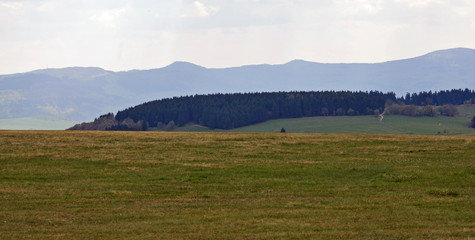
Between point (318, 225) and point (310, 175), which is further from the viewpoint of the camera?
point (310, 175)

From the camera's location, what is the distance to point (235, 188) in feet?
86.4

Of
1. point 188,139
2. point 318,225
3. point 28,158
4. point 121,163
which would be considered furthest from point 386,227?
point 188,139

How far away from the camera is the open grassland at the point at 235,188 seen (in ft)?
59.5

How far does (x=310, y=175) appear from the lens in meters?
29.8

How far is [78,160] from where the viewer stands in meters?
34.8

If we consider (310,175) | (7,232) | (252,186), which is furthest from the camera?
(310,175)

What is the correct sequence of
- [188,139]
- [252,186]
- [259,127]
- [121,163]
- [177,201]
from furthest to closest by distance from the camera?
[259,127] < [188,139] < [121,163] < [252,186] < [177,201]

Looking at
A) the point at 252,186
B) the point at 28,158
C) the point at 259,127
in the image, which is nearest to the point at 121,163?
the point at 28,158

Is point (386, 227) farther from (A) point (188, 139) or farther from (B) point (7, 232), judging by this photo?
(A) point (188, 139)

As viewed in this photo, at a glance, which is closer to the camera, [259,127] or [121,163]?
[121,163]

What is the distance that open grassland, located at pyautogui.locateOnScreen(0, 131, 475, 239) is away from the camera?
714 inches

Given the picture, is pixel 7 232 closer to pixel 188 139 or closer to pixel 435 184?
pixel 435 184

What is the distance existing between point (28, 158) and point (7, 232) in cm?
1833

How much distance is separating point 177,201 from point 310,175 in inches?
347
